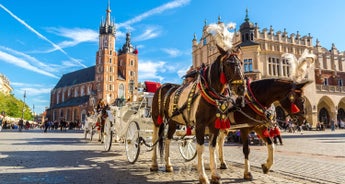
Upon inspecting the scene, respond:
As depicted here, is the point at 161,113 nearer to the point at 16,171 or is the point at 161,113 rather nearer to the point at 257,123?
the point at 257,123

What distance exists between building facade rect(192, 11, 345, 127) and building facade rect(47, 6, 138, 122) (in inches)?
1770

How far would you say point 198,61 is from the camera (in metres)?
45.5

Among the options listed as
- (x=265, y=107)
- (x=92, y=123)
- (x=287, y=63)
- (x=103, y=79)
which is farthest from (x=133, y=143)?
(x=103, y=79)

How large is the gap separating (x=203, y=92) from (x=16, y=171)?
14.8 feet

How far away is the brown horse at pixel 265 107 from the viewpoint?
17.3 feet

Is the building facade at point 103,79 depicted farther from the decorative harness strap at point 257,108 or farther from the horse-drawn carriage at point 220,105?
the decorative harness strap at point 257,108

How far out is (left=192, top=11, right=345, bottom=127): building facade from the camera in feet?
118

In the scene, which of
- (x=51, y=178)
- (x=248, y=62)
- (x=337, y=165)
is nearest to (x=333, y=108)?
(x=248, y=62)

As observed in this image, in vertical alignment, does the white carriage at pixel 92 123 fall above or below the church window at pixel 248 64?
below

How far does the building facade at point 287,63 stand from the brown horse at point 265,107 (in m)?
28.5

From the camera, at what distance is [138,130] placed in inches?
276

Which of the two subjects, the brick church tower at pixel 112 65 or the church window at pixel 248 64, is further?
the brick church tower at pixel 112 65


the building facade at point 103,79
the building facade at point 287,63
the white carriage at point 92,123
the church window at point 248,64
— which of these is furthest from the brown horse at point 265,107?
the building facade at point 103,79

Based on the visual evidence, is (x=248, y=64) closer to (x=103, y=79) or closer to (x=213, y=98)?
(x=213, y=98)
